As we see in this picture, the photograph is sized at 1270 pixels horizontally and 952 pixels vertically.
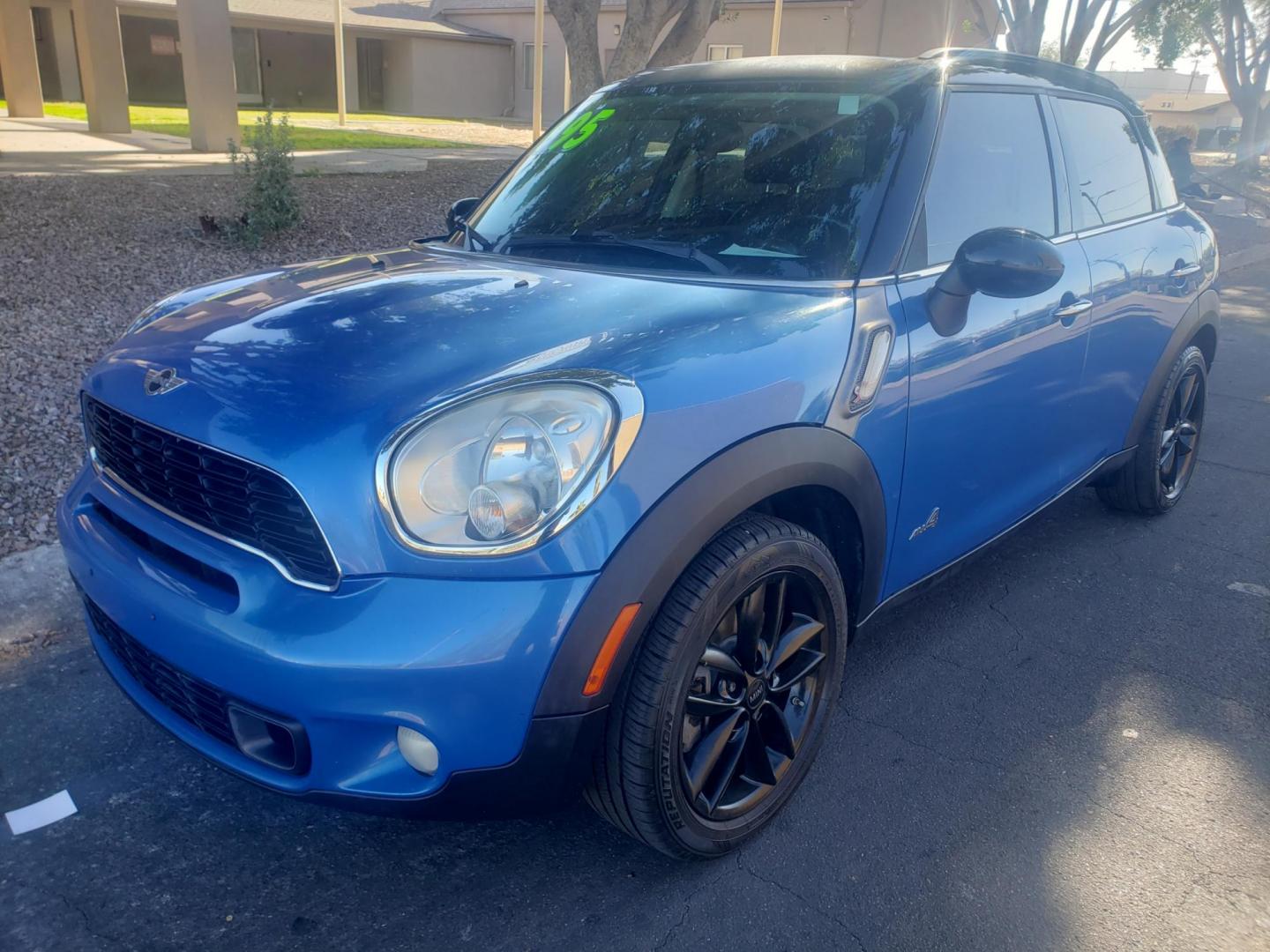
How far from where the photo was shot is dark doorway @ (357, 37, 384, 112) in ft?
99.8

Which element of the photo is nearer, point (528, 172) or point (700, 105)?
point (700, 105)

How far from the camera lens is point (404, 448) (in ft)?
6.32

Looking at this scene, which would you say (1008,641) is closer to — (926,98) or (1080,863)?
(1080,863)

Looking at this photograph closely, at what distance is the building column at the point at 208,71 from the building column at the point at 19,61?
6.27 meters

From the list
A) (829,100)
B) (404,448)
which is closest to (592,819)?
(404,448)

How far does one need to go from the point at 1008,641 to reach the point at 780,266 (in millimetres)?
1649

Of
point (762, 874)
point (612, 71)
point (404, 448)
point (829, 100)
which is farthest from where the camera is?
point (612, 71)

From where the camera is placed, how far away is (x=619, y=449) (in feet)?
6.41

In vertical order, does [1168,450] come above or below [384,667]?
below

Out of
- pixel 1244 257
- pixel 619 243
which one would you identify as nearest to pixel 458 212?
pixel 619 243

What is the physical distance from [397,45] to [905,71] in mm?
30529

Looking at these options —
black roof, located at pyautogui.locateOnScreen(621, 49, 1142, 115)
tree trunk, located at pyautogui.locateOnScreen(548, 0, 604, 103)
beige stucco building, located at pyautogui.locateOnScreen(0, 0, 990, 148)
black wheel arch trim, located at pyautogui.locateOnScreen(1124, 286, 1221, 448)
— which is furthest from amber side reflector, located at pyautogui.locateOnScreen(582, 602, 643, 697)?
beige stucco building, located at pyautogui.locateOnScreen(0, 0, 990, 148)

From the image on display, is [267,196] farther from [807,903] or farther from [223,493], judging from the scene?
[807,903]

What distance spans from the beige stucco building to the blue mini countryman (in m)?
14.1
